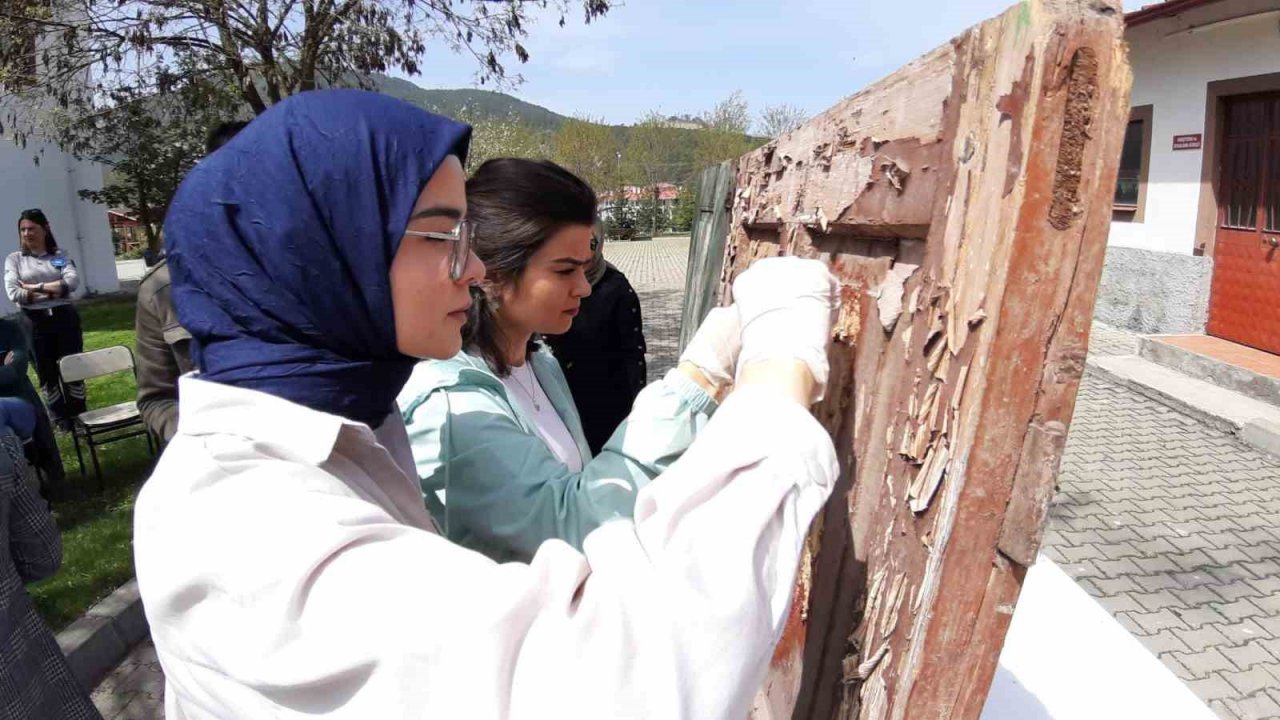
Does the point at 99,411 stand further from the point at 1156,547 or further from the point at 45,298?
the point at 1156,547

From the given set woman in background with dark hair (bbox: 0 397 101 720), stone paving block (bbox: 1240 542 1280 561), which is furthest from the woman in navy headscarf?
stone paving block (bbox: 1240 542 1280 561)

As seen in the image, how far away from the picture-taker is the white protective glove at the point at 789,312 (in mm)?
942

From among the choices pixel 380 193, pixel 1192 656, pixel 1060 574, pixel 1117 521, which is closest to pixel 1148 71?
pixel 1117 521

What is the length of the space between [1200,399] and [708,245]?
5456mm

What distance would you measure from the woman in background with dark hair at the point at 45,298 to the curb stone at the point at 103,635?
3.16 meters

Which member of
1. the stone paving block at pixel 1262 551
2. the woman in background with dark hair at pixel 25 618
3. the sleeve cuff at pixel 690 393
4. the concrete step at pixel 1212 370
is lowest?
the stone paving block at pixel 1262 551

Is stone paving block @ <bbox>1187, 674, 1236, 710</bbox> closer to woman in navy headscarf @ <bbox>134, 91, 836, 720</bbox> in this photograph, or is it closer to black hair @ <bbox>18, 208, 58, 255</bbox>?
woman in navy headscarf @ <bbox>134, 91, 836, 720</bbox>

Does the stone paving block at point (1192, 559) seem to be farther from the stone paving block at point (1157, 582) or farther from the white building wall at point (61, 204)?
the white building wall at point (61, 204)

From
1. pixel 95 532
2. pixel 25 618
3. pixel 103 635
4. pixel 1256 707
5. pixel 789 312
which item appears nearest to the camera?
pixel 789 312

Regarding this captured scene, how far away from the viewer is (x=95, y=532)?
444 centimetres

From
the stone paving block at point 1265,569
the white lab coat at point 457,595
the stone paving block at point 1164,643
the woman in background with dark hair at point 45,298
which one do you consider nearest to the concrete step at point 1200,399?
the stone paving block at point 1265,569

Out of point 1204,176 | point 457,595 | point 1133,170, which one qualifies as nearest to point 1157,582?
point 457,595

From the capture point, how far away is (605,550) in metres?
0.71

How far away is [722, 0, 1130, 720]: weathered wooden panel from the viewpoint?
676 millimetres
